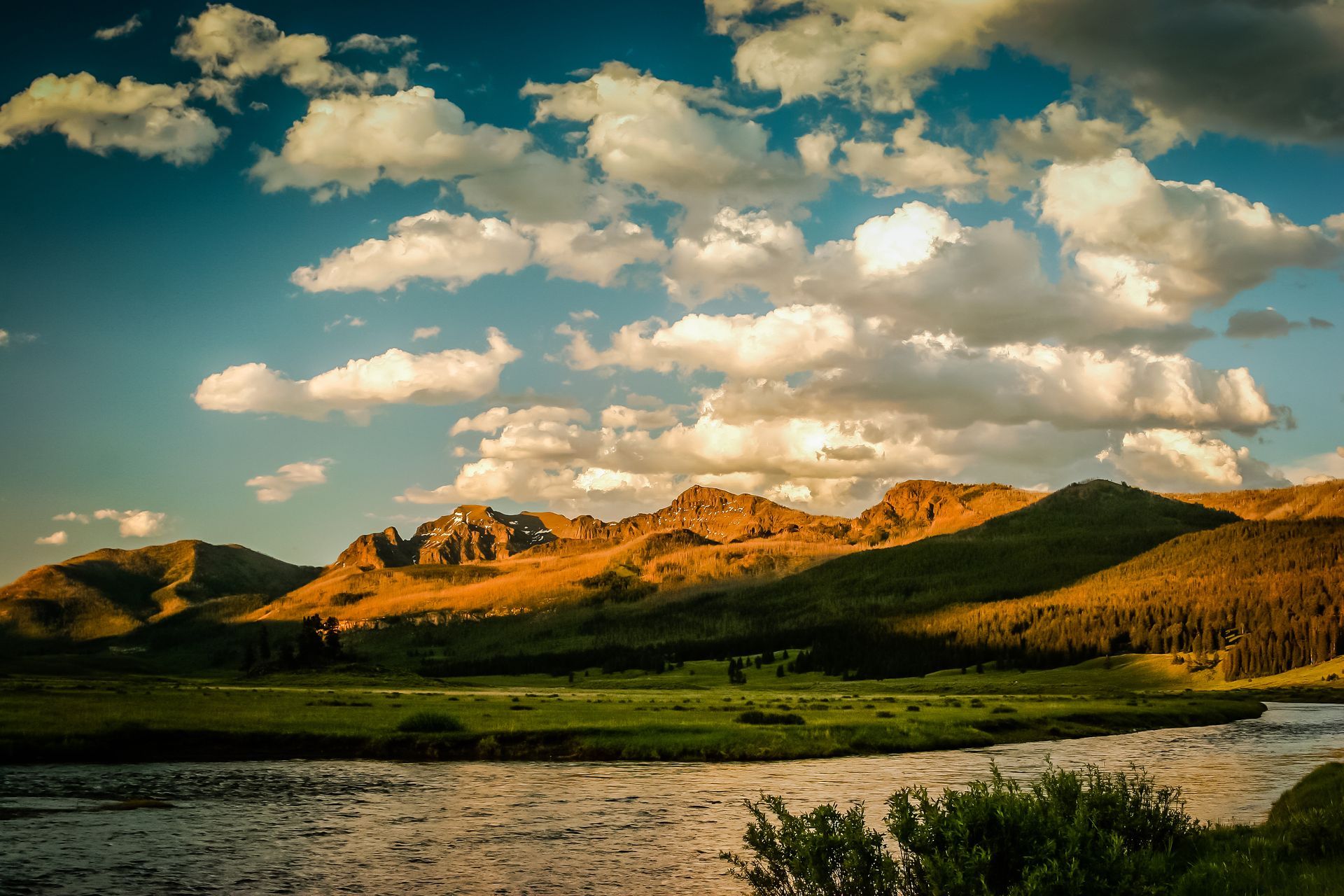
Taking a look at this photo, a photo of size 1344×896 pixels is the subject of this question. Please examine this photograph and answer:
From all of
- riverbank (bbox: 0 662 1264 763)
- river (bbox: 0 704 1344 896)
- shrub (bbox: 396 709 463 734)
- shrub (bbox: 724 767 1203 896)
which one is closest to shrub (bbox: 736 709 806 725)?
riverbank (bbox: 0 662 1264 763)

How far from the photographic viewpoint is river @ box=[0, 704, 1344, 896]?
3020 centimetres

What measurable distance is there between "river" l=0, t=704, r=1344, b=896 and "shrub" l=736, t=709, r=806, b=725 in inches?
526

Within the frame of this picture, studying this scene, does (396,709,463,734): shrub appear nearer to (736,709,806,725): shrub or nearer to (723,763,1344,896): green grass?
(736,709,806,725): shrub

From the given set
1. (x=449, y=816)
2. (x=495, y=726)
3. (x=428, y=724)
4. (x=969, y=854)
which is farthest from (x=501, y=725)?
(x=969, y=854)

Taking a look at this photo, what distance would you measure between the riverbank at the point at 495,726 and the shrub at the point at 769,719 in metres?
0.22

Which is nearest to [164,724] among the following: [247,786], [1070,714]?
[247,786]

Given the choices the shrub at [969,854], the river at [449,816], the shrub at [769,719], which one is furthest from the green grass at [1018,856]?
the shrub at [769,719]

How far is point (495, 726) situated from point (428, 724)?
18.6ft

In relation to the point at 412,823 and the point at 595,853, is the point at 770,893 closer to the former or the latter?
the point at 595,853

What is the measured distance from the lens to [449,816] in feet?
137

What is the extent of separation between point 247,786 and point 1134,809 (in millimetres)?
45125

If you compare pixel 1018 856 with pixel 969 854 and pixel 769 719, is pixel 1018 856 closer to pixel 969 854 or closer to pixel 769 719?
pixel 969 854

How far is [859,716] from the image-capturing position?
95.4 m

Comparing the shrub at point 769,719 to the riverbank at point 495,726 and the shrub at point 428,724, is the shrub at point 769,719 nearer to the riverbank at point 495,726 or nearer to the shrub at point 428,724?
the riverbank at point 495,726
